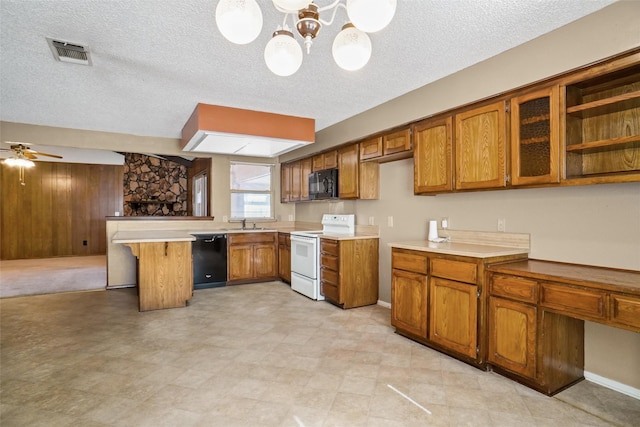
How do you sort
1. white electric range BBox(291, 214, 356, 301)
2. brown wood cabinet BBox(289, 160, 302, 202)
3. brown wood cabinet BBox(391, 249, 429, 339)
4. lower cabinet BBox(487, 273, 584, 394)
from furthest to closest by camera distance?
brown wood cabinet BBox(289, 160, 302, 202) < white electric range BBox(291, 214, 356, 301) < brown wood cabinet BBox(391, 249, 429, 339) < lower cabinet BBox(487, 273, 584, 394)

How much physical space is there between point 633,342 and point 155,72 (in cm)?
417

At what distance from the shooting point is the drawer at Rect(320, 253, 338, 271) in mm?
4145

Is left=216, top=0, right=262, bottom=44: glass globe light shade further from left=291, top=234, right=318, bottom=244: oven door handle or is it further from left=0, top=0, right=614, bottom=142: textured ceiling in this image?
left=291, top=234, right=318, bottom=244: oven door handle

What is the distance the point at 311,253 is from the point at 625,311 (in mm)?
3266

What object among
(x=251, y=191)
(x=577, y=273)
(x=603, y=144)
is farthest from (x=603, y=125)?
(x=251, y=191)

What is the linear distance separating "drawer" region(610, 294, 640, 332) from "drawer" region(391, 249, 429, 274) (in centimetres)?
129

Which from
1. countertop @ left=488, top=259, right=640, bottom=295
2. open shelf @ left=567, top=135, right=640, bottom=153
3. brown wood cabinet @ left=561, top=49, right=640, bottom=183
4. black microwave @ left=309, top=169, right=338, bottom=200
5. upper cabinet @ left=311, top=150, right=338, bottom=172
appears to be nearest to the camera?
countertop @ left=488, top=259, right=640, bottom=295

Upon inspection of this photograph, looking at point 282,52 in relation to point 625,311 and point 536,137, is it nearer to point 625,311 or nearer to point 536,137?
point 536,137

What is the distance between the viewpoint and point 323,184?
15.9 feet

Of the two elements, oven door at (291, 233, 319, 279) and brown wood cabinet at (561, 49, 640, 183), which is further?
oven door at (291, 233, 319, 279)

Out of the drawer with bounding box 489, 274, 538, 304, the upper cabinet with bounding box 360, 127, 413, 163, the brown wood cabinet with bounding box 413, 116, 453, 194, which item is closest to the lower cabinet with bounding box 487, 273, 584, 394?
the drawer with bounding box 489, 274, 538, 304

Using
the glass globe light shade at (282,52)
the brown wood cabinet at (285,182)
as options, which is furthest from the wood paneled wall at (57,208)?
the glass globe light shade at (282,52)

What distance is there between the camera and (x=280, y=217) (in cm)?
647

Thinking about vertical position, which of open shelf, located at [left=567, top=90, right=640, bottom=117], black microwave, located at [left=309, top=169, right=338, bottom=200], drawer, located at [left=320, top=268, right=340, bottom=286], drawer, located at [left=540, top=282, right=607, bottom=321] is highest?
open shelf, located at [left=567, top=90, right=640, bottom=117]
